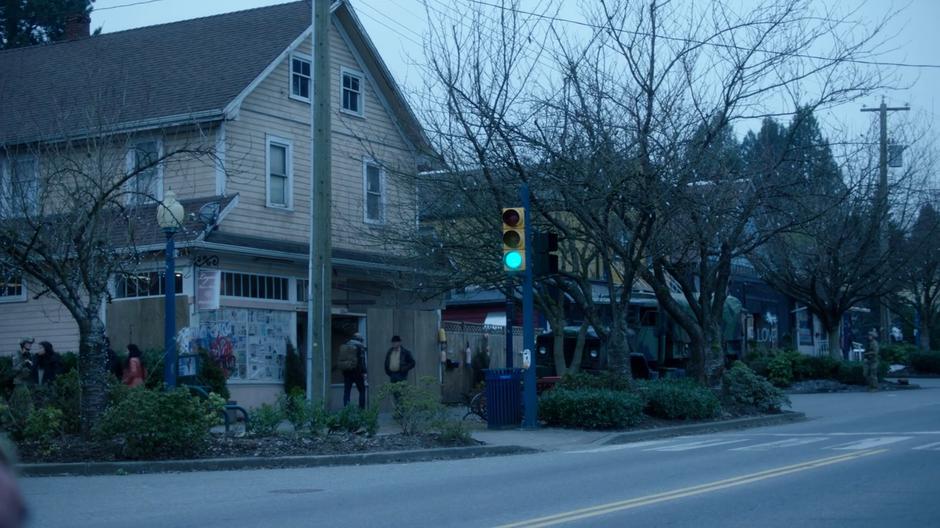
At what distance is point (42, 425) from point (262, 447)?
295 cm

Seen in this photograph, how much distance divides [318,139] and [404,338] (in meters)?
10.8

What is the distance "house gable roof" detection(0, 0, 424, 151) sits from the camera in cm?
2356

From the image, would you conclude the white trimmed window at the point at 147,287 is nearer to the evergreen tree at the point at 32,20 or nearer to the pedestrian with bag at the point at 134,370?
the pedestrian with bag at the point at 134,370

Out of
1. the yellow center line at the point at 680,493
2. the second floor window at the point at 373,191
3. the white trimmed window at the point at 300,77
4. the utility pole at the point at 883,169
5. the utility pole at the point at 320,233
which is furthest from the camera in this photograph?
the utility pole at the point at 883,169

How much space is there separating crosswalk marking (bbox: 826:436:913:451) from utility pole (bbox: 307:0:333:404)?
25.2ft

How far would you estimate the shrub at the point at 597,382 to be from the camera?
20750 mm

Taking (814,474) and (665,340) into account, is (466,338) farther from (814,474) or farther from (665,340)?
(814,474)

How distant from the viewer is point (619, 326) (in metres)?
21.4

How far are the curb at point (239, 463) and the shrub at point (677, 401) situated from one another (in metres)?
5.64

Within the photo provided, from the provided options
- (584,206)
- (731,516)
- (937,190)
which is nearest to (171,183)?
(584,206)

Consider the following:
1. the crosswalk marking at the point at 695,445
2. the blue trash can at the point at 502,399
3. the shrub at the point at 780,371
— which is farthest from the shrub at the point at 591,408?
the shrub at the point at 780,371

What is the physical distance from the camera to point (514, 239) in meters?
18.4

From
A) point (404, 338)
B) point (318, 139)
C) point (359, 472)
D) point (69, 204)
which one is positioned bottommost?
point (359, 472)

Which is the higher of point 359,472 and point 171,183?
point 171,183
